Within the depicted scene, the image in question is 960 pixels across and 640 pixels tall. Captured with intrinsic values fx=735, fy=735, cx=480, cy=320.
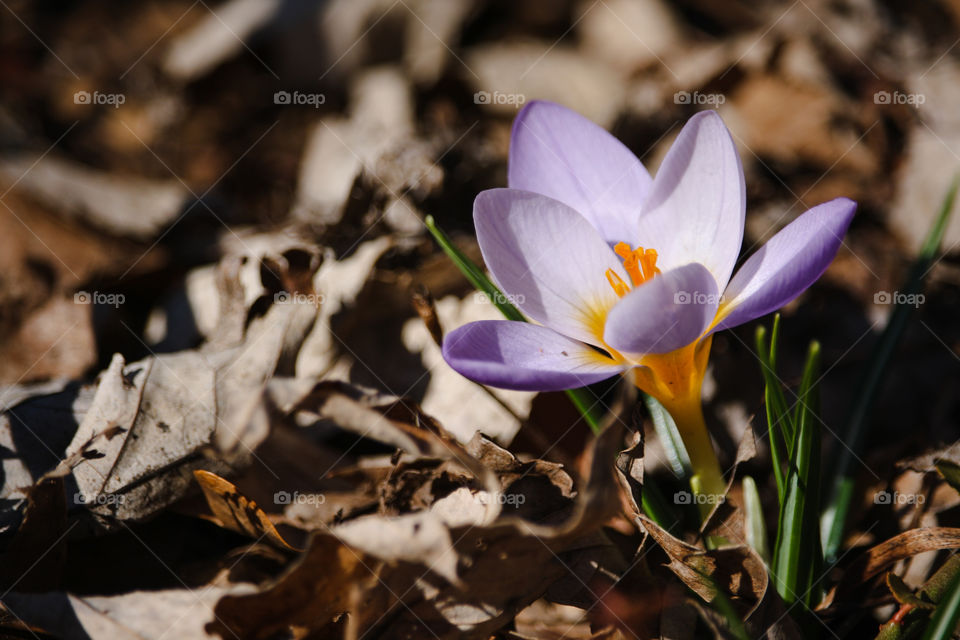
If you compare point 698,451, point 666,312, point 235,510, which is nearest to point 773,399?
point 698,451

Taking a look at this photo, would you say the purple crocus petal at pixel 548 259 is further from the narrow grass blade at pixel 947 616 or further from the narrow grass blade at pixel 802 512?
the narrow grass blade at pixel 947 616

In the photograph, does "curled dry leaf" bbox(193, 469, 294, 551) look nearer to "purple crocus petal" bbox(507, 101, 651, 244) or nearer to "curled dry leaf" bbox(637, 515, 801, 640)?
"curled dry leaf" bbox(637, 515, 801, 640)

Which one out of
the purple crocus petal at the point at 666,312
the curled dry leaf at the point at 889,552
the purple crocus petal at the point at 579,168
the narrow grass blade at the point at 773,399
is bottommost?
the curled dry leaf at the point at 889,552

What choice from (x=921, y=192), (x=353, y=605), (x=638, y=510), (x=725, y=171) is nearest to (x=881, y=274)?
(x=921, y=192)

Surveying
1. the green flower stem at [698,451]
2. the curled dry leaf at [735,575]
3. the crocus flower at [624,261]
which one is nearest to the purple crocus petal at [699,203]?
the crocus flower at [624,261]

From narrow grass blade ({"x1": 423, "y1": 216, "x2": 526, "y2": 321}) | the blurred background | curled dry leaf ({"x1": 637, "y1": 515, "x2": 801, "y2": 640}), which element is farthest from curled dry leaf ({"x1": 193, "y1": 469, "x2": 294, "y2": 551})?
curled dry leaf ({"x1": 637, "y1": 515, "x2": 801, "y2": 640})

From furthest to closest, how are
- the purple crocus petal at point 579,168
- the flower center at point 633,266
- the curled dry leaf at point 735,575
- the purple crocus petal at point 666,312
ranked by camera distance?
the purple crocus petal at point 579,168
the flower center at point 633,266
the curled dry leaf at point 735,575
the purple crocus petal at point 666,312

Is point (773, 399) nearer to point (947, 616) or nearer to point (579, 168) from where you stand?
point (947, 616)

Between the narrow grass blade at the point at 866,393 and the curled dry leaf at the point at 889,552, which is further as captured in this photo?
the narrow grass blade at the point at 866,393
